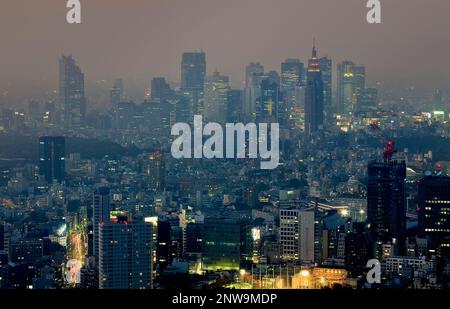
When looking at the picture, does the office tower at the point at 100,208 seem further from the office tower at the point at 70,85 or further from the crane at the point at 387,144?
the crane at the point at 387,144

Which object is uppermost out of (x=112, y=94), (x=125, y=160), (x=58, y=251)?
(x=112, y=94)

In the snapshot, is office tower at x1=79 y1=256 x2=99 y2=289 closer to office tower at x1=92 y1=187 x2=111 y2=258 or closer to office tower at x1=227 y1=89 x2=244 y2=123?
office tower at x1=92 y1=187 x2=111 y2=258

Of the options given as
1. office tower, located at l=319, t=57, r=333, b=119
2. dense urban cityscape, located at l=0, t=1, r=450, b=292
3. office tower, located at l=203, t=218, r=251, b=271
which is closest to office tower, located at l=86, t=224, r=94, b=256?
dense urban cityscape, located at l=0, t=1, r=450, b=292

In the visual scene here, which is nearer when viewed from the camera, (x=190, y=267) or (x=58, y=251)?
(x=190, y=267)

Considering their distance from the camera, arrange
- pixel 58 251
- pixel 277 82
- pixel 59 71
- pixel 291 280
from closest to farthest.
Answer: pixel 291 280, pixel 58 251, pixel 59 71, pixel 277 82
